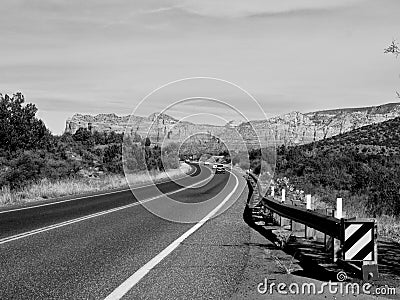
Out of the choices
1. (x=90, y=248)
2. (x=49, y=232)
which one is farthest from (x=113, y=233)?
(x=90, y=248)

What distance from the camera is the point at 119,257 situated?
9.71m

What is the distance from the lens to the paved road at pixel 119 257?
7.25 m

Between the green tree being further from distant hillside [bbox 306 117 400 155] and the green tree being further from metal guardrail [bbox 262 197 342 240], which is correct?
distant hillside [bbox 306 117 400 155]

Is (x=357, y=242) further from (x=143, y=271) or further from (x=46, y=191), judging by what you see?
(x=46, y=191)

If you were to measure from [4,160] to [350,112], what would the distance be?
Answer: 437 ft

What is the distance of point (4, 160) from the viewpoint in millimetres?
34438

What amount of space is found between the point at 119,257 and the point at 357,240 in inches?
162

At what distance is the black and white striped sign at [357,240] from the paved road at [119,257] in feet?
5.18

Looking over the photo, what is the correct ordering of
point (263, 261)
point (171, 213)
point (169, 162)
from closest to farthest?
point (263, 261) → point (171, 213) → point (169, 162)

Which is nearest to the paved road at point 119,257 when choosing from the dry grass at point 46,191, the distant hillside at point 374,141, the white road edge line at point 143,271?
the white road edge line at point 143,271

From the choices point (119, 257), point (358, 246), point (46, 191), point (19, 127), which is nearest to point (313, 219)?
point (358, 246)

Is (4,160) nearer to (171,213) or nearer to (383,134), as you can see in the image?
(171,213)

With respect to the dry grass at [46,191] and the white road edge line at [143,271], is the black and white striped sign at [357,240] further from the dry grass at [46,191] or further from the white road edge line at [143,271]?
the dry grass at [46,191]

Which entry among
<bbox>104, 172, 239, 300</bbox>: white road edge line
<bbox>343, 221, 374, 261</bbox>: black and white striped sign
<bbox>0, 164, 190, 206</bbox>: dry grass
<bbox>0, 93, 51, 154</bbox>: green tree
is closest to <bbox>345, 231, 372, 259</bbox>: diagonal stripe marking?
<bbox>343, 221, 374, 261</bbox>: black and white striped sign
